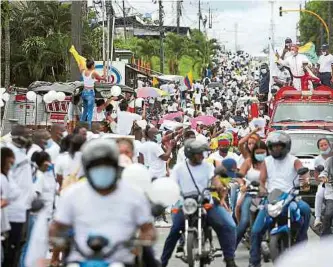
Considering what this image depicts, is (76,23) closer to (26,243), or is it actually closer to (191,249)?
(26,243)

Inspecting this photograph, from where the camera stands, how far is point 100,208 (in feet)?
24.6


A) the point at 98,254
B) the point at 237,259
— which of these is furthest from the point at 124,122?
the point at 98,254

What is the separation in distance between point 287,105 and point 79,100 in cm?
532

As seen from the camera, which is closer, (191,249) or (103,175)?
(103,175)

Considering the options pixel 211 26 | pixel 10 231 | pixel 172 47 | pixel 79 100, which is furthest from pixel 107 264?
pixel 211 26

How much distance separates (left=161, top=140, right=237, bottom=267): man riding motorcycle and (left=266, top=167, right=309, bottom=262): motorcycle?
22.4 inches

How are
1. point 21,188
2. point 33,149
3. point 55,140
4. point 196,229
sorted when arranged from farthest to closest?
point 55,140 → point 33,149 → point 196,229 → point 21,188

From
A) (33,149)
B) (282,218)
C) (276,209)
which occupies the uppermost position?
(33,149)

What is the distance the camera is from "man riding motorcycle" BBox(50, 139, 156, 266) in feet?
24.3

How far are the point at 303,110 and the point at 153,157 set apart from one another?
751 centimetres

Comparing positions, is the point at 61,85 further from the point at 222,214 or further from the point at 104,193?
the point at 104,193

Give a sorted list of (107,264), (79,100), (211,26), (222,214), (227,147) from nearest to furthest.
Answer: (107,264)
(222,214)
(227,147)
(79,100)
(211,26)

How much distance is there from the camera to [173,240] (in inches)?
500

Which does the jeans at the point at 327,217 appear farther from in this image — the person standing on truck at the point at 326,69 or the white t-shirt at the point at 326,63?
the white t-shirt at the point at 326,63
